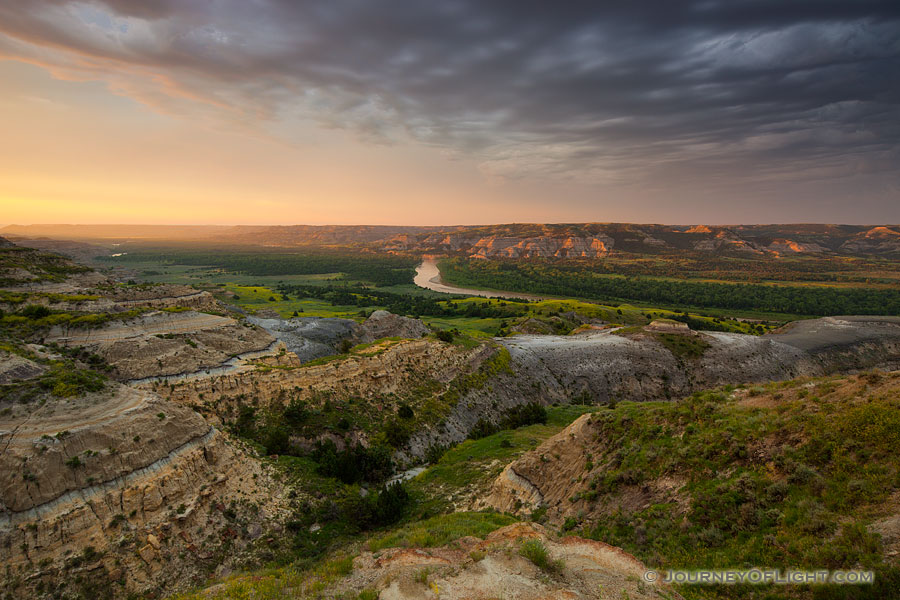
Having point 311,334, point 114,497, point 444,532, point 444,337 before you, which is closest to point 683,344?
point 444,337

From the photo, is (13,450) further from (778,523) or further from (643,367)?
(643,367)

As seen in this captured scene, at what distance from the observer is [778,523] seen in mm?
10820

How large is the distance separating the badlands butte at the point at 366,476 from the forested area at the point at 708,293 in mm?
109449

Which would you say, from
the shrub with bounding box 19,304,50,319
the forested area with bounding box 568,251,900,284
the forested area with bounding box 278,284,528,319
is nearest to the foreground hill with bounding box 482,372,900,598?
the shrub with bounding box 19,304,50,319

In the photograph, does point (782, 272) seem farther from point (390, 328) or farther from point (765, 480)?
point (765, 480)

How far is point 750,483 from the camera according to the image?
12461 mm

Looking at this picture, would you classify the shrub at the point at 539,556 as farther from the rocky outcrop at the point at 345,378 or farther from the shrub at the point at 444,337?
the shrub at the point at 444,337

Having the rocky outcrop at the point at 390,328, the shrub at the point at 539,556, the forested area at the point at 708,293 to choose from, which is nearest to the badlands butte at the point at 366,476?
the shrub at the point at 539,556

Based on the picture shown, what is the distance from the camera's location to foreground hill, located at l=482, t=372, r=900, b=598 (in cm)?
951

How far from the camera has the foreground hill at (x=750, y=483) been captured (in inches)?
374

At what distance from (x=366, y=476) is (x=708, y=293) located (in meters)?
145

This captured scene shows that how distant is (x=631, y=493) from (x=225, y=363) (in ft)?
108

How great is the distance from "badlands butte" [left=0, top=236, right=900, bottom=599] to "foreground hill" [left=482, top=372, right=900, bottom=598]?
68 mm

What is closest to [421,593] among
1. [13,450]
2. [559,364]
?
[13,450]
